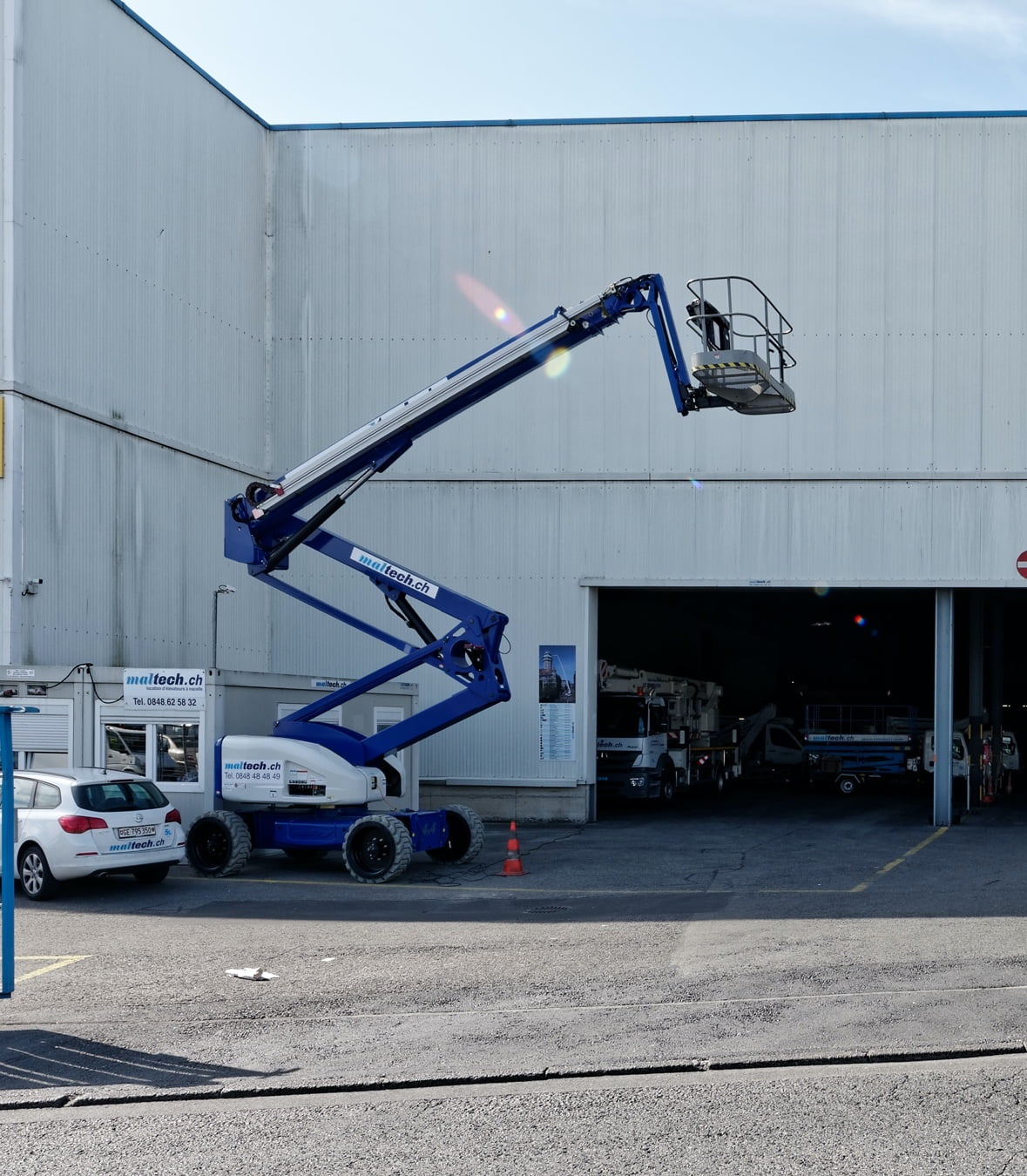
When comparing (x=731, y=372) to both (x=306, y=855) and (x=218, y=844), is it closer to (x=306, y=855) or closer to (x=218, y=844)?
(x=218, y=844)

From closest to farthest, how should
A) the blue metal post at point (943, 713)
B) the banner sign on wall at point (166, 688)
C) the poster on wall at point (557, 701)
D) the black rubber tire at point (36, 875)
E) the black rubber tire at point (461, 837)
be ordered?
the black rubber tire at point (36, 875) < the banner sign on wall at point (166, 688) < the black rubber tire at point (461, 837) < the blue metal post at point (943, 713) < the poster on wall at point (557, 701)

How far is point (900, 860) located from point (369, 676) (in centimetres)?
808

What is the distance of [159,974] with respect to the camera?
1234 centimetres

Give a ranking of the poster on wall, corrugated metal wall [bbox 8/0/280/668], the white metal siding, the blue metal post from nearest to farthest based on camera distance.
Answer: corrugated metal wall [bbox 8/0/280/668], the white metal siding, the blue metal post, the poster on wall

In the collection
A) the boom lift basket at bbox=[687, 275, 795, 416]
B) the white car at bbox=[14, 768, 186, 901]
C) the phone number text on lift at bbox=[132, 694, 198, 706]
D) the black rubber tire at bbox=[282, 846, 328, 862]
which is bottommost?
the black rubber tire at bbox=[282, 846, 328, 862]

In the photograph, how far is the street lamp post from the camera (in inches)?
1011

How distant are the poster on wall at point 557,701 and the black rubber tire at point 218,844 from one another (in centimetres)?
932

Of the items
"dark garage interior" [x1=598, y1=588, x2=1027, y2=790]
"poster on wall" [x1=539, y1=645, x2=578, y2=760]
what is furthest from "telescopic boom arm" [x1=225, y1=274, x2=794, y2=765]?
"dark garage interior" [x1=598, y1=588, x2=1027, y2=790]

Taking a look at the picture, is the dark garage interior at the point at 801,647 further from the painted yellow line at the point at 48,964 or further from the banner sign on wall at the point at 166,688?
the painted yellow line at the point at 48,964

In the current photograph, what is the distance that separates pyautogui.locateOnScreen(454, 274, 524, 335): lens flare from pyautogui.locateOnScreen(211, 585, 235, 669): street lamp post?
7328 mm

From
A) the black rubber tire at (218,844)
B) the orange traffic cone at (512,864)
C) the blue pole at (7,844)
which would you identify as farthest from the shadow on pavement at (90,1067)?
the orange traffic cone at (512,864)

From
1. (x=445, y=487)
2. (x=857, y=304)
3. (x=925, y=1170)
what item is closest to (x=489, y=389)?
(x=445, y=487)

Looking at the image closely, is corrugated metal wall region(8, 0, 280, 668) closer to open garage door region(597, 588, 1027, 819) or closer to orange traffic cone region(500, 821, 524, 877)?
orange traffic cone region(500, 821, 524, 877)

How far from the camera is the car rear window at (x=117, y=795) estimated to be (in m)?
16.6
